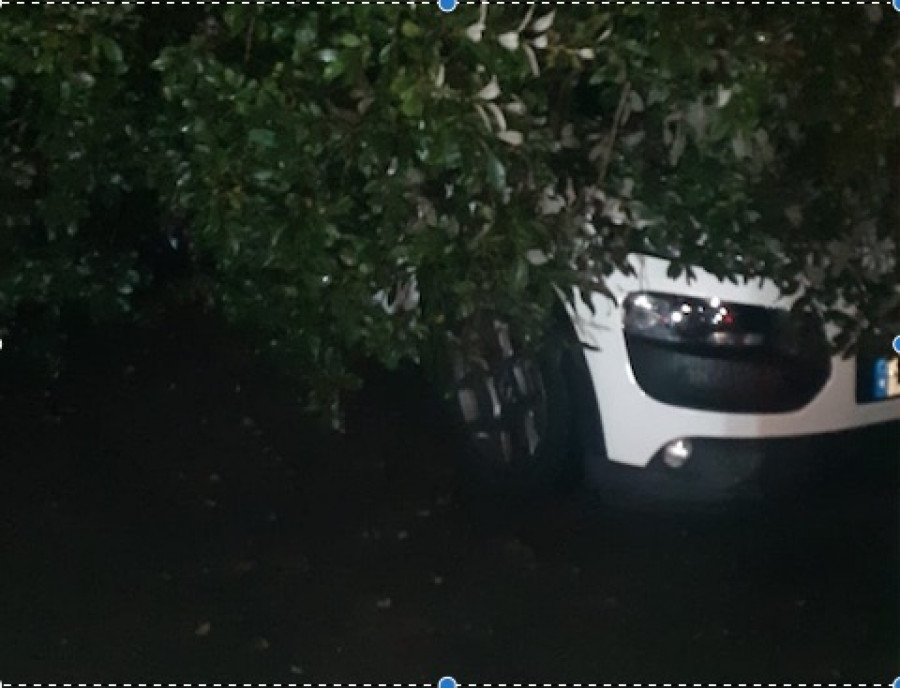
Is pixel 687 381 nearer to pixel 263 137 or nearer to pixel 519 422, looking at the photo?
pixel 519 422

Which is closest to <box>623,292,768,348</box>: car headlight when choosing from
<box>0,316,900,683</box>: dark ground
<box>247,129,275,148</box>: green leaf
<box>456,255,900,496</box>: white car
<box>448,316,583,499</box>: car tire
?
<box>456,255,900,496</box>: white car

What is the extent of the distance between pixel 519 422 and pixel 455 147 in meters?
1.40

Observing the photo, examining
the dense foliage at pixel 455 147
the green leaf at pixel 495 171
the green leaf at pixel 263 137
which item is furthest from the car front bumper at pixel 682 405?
the green leaf at pixel 263 137

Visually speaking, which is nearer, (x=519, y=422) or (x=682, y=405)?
(x=682, y=405)

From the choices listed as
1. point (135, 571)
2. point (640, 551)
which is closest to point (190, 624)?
point (135, 571)

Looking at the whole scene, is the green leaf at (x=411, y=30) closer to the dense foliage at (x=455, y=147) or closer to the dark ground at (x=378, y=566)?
the dense foliage at (x=455, y=147)

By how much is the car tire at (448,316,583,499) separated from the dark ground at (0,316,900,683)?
3.5 inches

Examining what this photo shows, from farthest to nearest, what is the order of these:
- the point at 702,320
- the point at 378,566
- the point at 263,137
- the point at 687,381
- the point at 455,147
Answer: the point at 378,566 < the point at 687,381 < the point at 702,320 < the point at 263,137 < the point at 455,147

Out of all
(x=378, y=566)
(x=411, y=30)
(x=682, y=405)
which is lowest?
(x=378, y=566)

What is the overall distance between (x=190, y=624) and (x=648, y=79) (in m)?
1.70

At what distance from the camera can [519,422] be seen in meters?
3.72

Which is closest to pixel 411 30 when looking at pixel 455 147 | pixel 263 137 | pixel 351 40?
pixel 351 40

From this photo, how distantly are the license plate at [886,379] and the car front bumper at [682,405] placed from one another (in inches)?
1.0

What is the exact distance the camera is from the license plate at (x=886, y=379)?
10.9 feet
